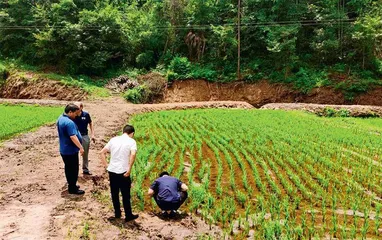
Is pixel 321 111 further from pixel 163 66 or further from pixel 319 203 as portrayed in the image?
pixel 319 203

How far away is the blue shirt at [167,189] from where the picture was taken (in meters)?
5.81

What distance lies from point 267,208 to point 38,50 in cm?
3098

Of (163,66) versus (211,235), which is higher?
(163,66)

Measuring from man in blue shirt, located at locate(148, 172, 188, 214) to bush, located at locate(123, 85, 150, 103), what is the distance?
2125 cm

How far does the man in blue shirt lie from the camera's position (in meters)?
5.80

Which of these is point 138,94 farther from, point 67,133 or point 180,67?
point 67,133

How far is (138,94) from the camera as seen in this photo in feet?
88.9

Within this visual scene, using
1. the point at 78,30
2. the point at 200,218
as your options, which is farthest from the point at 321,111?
the point at 78,30

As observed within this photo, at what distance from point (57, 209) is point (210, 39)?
87.7ft

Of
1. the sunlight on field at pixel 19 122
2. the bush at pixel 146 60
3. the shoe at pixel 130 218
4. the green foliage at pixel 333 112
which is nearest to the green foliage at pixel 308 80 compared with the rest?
the green foliage at pixel 333 112

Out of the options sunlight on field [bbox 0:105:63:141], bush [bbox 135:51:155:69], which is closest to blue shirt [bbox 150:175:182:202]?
sunlight on field [bbox 0:105:63:141]

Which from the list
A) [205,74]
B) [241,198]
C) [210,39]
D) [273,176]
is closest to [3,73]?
[205,74]

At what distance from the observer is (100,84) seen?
30.1m

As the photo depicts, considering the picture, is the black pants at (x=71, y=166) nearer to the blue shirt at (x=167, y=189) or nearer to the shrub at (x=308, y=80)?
the blue shirt at (x=167, y=189)
